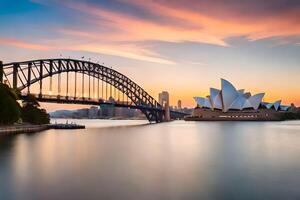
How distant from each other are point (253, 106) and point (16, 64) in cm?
11088

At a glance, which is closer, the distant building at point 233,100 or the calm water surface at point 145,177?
the calm water surface at point 145,177

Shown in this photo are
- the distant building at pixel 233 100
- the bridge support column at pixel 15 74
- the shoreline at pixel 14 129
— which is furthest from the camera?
the distant building at pixel 233 100

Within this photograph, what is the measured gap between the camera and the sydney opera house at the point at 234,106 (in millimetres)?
171750

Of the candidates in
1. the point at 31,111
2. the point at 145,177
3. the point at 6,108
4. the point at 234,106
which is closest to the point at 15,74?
the point at 31,111

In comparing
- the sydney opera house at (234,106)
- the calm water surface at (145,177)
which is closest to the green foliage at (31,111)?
the calm water surface at (145,177)

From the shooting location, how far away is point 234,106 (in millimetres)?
175875

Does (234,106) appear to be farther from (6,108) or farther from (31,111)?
(6,108)

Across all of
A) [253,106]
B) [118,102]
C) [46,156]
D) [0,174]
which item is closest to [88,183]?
[0,174]

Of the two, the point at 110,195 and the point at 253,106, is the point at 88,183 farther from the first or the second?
the point at 253,106

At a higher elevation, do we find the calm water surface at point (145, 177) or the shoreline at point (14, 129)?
the shoreline at point (14, 129)

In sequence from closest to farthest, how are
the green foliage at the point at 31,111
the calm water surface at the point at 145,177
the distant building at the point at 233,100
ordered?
the calm water surface at the point at 145,177 < the green foliage at the point at 31,111 < the distant building at the point at 233,100

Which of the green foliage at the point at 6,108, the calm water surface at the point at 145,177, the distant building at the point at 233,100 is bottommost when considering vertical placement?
the calm water surface at the point at 145,177

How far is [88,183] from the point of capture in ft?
70.3

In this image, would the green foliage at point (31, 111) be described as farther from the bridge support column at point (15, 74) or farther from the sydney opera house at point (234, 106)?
the sydney opera house at point (234, 106)
